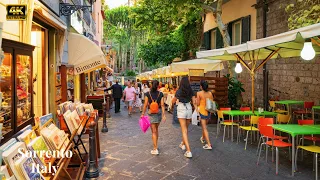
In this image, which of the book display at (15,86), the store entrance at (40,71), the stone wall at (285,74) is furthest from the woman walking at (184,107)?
the stone wall at (285,74)

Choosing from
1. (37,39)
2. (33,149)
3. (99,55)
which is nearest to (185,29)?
(99,55)

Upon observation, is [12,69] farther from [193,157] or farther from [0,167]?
[193,157]

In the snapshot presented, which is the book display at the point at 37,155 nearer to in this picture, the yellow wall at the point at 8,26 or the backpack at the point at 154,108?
the yellow wall at the point at 8,26

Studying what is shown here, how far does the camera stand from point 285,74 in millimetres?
12117

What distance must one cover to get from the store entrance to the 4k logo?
3119 mm

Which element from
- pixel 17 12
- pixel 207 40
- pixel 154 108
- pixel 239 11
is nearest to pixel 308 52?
pixel 154 108

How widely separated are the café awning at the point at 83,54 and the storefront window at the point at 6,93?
5090 millimetres

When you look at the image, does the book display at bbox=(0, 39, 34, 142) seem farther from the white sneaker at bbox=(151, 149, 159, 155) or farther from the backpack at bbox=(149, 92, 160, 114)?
the white sneaker at bbox=(151, 149, 159, 155)

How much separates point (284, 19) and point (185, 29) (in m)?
13.2

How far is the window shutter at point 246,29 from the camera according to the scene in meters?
14.9

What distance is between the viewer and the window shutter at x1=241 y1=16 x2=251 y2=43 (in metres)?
14.9

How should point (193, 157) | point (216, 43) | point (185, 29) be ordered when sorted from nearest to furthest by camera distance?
1. point (193, 157)
2. point (216, 43)
3. point (185, 29)

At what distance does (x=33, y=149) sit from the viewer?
11.3 feet

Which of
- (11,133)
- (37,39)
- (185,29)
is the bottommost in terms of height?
(11,133)
